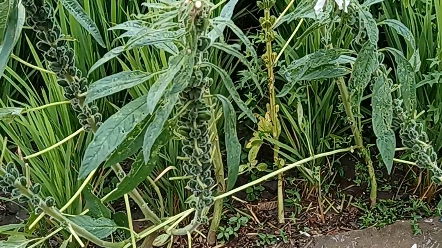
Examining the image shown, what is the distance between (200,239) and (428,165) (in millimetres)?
538

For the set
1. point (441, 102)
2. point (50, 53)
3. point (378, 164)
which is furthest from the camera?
point (378, 164)

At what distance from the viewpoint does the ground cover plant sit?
0.87 meters

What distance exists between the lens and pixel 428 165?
107 centimetres

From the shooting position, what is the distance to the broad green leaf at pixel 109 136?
0.72 meters

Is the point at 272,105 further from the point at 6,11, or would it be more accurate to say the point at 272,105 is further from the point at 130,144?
the point at 6,11

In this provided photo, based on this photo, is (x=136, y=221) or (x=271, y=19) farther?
(x=136, y=221)

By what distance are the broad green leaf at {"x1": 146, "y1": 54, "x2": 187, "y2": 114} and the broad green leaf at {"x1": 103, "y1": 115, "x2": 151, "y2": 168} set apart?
0.14 m

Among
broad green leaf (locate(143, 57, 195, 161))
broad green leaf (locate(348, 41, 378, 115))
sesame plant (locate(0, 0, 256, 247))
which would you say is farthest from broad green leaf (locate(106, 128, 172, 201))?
broad green leaf (locate(348, 41, 378, 115))

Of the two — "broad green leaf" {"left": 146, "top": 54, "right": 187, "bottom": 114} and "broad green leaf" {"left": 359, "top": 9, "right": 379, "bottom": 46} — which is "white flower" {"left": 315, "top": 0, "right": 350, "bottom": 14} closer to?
"broad green leaf" {"left": 359, "top": 9, "right": 379, "bottom": 46}

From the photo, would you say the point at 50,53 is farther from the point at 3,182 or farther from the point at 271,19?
the point at 271,19

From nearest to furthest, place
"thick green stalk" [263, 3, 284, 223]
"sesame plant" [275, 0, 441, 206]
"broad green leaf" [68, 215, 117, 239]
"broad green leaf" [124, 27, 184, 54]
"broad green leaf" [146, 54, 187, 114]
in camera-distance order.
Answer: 1. "broad green leaf" [146, 54, 187, 114]
2. "broad green leaf" [124, 27, 184, 54]
3. "sesame plant" [275, 0, 441, 206]
4. "broad green leaf" [68, 215, 117, 239]
5. "thick green stalk" [263, 3, 284, 223]

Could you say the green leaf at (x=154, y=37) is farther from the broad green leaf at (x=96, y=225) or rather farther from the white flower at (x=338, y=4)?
the broad green leaf at (x=96, y=225)

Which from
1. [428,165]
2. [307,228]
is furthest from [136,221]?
[428,165]

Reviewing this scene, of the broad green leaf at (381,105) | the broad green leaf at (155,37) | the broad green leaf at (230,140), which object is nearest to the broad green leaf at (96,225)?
the broad green leaf at (230,140)
